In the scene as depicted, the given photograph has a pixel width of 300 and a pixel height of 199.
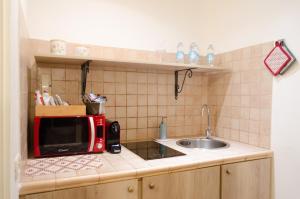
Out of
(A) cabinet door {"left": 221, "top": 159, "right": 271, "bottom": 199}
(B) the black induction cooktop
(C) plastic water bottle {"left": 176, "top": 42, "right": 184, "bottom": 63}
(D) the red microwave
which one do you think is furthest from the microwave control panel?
(C) plastic water bottle {"left": 176, "top": 42, "right": 184, "bottom": 63}

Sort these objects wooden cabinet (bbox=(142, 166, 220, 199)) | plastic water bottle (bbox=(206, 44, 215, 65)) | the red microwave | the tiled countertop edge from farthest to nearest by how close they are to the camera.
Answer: plastic water bottle (bbox=(206, 44, 215, 65))
the red microwave
wooden cabinet (bbox=(142, 166, 220, 199))
the tiled countertop edge

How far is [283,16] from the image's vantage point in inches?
62.9

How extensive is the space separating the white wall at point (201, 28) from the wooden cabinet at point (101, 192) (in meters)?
1.14

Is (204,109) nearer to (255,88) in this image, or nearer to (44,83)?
(255,88)

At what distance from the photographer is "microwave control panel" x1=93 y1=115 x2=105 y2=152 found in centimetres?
150

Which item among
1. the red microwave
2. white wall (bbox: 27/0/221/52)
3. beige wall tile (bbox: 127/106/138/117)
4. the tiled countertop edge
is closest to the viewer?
the tiled countertop edge

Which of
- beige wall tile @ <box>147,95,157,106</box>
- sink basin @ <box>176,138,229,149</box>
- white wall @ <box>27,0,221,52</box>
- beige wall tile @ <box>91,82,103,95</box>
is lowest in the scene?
Result: sink basin @ <box>176,138,229,149</box>

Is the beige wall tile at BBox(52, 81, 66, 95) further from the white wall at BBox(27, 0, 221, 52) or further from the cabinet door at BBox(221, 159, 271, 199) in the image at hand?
the cabinet door at BBox(221, 159, 271, 199)

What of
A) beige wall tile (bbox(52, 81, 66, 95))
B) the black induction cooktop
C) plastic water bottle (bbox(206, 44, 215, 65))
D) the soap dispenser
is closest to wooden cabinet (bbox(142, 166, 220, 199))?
the black induction cooktop

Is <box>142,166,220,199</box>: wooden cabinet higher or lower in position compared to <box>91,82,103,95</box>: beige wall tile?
lower

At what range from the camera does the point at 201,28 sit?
2.35 metres

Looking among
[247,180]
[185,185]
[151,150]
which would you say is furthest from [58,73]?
[247,180]

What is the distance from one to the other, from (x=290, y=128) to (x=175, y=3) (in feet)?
5.05

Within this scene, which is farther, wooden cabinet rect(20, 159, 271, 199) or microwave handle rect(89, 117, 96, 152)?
microwave handle rect(89, 117, 96, 152)
